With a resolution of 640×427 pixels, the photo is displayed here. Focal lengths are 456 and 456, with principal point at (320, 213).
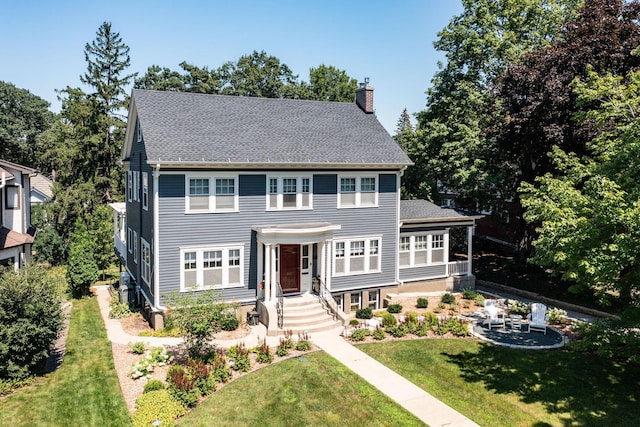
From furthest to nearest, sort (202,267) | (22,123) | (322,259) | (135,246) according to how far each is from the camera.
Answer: (22,123)
(135,246)
(322,259)
(202,267)

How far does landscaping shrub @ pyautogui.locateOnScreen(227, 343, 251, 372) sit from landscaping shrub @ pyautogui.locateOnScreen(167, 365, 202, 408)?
1610 mm

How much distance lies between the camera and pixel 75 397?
1287 centimetres

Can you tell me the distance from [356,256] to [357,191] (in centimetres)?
308

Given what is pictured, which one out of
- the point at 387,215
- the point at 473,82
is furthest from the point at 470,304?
the point at 473,82

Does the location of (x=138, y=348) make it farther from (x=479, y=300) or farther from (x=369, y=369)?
(x=479, y=300)

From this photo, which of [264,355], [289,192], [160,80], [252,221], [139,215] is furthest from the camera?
[160,80]

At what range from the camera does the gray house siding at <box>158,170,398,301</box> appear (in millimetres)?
17812

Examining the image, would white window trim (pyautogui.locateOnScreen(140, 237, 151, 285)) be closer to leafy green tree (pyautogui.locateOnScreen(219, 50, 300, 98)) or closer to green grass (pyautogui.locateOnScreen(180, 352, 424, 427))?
green grass (pyautogui.locateOnScreen(180, 352, 424, 427))

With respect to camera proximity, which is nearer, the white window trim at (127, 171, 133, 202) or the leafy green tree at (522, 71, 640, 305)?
the leafy green tree at (522, 71, 640, 305)

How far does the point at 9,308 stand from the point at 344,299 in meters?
13.2

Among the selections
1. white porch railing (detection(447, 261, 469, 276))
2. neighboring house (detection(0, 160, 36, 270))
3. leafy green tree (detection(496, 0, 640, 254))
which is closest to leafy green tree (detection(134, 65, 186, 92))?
neighboring house (detection(0, 160, 36, 270))

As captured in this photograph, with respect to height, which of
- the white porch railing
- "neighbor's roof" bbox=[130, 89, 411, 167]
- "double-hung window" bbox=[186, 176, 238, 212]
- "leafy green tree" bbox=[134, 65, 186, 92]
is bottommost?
the white porch railing

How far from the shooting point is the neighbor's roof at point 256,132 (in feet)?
60.4

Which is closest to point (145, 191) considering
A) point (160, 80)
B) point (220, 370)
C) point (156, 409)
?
point (220, 370)
